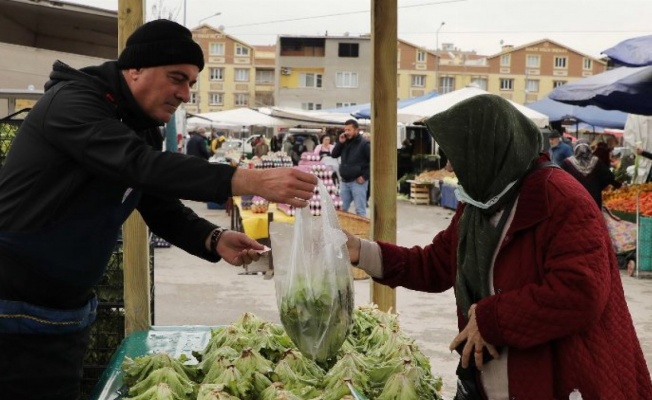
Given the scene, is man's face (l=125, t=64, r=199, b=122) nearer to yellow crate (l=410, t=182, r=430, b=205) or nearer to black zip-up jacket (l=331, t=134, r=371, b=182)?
black zip-up jacket (l=331, t=134, r=371, b=182)

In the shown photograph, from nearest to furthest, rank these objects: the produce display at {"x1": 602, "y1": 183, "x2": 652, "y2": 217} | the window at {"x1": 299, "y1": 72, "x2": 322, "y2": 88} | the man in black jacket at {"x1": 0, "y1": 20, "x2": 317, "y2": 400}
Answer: the man in black jacket at {"x1": 0, "y1": 20, "x2": 317, "y2": 400} → the produce display at {"x1": 602, "y1": 183, "x2": 652, "y2": 217} → the window at {"x1": 299, "y1": 72, "x2": 322, "y2": 88}

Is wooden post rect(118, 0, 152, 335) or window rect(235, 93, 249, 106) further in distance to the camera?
window rect(235, 93, 249, 106)

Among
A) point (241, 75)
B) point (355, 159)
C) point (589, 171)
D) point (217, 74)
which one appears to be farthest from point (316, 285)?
point (241, 75)

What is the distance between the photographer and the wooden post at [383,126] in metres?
4.36

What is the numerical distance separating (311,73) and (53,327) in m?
87.0

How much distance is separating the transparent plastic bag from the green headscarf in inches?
17.2

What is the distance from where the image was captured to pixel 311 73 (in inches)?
3492

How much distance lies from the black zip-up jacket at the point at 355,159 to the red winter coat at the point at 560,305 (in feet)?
41.2

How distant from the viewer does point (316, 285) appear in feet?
8.89

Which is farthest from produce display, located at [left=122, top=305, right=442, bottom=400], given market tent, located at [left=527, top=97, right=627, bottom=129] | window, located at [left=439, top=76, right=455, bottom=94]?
window, located at [left=439, top=76, right=455, bottom=94]

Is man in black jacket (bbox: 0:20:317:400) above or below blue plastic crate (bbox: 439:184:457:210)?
above

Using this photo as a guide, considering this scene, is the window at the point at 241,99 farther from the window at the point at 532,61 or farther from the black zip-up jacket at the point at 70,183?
the black zip-up jacket at the point at 70,183

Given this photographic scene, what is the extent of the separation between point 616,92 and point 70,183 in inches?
363

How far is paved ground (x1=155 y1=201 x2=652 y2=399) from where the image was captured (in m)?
8.34
